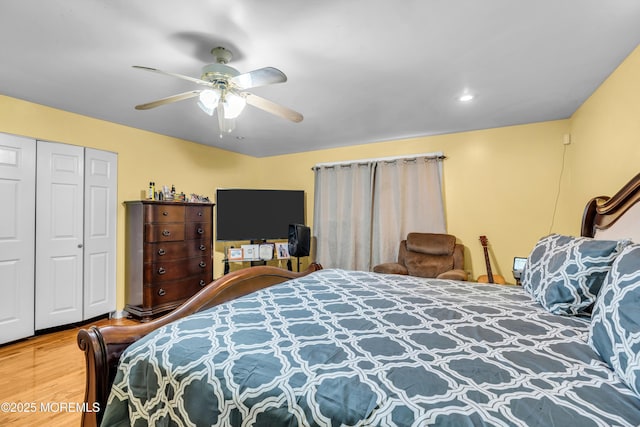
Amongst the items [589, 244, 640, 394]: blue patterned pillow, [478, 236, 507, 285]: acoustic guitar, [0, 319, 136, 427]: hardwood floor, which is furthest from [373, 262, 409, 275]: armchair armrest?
[0, 319, 136, 427]: hardwood floor

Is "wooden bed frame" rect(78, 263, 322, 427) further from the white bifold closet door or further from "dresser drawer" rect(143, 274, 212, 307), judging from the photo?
the white bifold closet door

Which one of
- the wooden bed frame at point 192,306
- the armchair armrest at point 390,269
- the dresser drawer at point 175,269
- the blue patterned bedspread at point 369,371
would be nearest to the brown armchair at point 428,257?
the armchair armrest at point 390,269

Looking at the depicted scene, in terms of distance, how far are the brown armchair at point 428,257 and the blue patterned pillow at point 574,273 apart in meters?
1.69

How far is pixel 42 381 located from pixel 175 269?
5.02 feet

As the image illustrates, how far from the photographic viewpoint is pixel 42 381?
2.06 metres

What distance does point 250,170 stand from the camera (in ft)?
16.6

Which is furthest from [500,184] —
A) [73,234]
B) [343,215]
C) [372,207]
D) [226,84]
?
[73,234]

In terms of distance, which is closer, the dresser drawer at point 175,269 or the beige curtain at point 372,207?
the dresser drawer at point 175,269

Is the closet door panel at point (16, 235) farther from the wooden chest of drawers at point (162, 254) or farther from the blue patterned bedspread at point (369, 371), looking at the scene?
the blue patterned bedspread at point (369, 371)

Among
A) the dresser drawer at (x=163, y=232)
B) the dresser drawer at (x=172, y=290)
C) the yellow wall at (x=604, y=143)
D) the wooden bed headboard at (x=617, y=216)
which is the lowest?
the dresser drawer at (x=172, y=290)

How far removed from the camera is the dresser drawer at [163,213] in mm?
3215

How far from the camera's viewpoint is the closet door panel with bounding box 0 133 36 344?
2623 millimetres

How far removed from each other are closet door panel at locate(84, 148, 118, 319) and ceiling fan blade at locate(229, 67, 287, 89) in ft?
8.15

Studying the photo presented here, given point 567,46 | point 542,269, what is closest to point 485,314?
point 542,269
